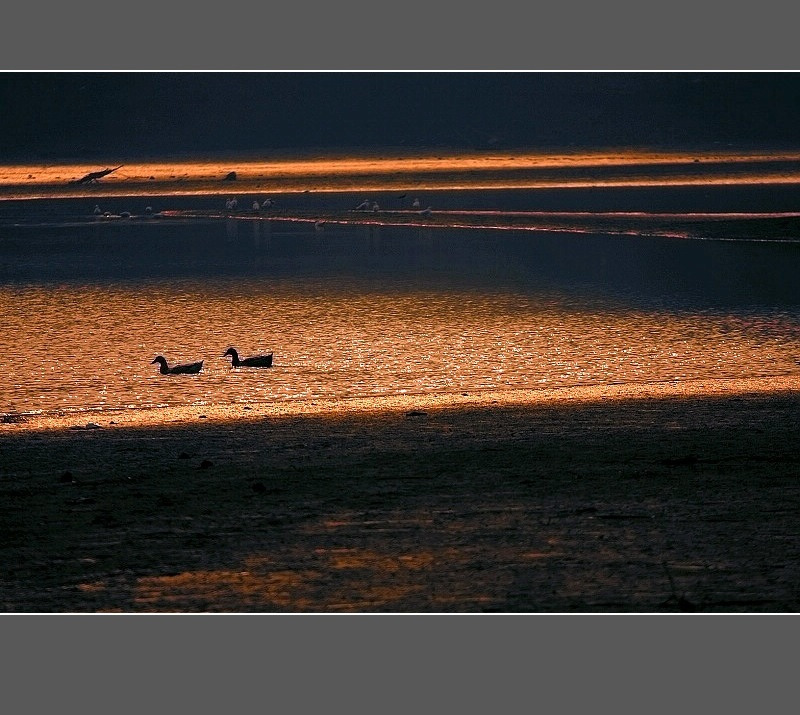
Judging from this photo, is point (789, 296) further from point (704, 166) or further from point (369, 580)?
point (704, 166)

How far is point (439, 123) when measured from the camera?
59.3 metres

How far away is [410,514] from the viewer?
6387mm

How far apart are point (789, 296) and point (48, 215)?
20.1m

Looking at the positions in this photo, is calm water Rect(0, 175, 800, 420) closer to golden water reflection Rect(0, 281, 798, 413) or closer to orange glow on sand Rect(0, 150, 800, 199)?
golden water reflection Rect(0, 281, 798, 413)

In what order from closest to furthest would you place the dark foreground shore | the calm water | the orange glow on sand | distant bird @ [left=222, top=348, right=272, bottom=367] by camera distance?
the dark foreground shore, the calm water, distant bird @ [left=222, top=348, right=272, bottom=367], the orange glow on sand

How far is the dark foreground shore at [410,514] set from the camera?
5449 mm

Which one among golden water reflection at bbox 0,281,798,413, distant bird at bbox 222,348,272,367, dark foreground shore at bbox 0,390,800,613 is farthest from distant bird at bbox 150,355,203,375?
dark foreground shore at bbox 0,390,800,613

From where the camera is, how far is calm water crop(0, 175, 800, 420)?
10.6 m

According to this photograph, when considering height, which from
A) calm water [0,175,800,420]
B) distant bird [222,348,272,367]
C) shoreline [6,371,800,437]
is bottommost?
calm water [0,175,800,420]

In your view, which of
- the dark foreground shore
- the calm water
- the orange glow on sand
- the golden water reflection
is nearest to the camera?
the dark foreground shore

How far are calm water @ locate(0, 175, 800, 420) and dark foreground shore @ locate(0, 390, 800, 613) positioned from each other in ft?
6.09

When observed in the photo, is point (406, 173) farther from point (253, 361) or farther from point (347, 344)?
point (253, 361)

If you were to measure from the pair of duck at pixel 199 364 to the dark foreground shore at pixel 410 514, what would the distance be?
2.12 metres

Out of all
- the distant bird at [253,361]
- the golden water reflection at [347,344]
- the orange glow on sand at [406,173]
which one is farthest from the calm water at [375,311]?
the orange glow on sand at [406,173]
